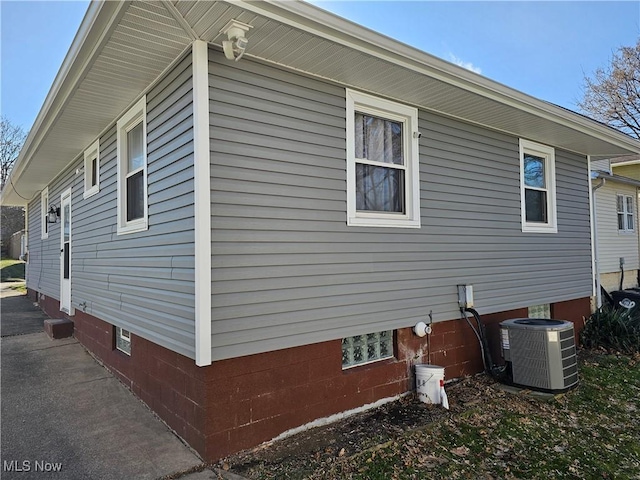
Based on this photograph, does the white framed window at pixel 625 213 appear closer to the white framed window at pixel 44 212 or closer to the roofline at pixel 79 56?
the roofline at pixel 79 56

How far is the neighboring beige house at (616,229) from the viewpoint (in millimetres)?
10180

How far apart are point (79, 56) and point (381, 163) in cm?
302

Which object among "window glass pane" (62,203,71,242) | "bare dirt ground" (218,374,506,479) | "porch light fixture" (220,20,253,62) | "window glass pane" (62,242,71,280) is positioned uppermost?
"porch light fixture" (220,20,253,62)

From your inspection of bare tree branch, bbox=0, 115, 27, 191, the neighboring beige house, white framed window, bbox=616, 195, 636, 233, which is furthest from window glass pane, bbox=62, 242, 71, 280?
bare tree branch, bbox=0, 115, 27, 191

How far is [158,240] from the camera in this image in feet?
12.6

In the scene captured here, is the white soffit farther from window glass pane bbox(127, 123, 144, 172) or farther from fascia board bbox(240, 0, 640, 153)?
window glass pane bbox(127, 123, 144, 172)

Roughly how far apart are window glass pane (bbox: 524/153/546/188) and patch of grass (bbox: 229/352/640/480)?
3.13m

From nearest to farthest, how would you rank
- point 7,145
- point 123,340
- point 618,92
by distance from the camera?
1. point 123,340
2. point 618,92
3. point 7,145

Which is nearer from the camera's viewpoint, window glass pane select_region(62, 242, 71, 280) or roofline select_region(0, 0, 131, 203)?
roofline select_region(0, 0, 131, 203)

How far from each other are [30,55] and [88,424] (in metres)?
6.03

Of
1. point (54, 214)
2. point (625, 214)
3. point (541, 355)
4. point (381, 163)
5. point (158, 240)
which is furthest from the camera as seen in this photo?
point (625, 214)

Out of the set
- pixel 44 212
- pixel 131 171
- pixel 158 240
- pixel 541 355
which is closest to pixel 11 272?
pixel 44 212

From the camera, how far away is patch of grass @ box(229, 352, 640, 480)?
3.07 m

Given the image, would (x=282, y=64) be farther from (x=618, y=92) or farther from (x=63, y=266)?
(x=618, y=92)
